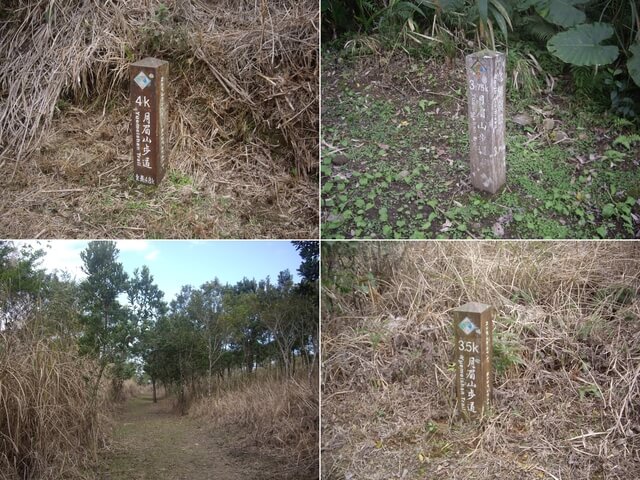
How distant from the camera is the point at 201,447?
15.3ft

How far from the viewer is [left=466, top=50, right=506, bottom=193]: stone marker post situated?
13.4ft

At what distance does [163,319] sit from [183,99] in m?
1.82

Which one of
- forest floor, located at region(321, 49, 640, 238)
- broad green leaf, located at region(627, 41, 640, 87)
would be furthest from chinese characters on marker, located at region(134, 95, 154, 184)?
broad green leaf, located at region(627, 41, 640, 87)

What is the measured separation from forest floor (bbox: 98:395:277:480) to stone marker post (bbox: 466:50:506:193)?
2634 mm

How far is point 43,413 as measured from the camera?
4102mm

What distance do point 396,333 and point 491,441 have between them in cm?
106

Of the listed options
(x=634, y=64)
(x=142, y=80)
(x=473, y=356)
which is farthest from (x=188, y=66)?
(x=634, y=64)

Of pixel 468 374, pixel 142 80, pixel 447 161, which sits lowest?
pixel 468 374

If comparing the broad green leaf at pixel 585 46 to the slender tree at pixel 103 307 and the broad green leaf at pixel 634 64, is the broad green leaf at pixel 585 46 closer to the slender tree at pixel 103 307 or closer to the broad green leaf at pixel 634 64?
the broad green leaf at pixel 634 64

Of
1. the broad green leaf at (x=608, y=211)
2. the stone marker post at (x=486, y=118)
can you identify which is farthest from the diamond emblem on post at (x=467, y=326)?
the broad green leaf at (x=608, y=211)

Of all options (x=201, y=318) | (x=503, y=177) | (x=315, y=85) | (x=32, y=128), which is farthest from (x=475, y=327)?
(x=32, y=128)

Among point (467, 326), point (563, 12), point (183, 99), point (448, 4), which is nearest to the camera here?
point (467, 326)

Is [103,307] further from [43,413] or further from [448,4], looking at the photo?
[448,4]

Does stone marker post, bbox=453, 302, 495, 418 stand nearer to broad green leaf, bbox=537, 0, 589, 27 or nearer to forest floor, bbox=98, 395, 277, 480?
forest floor, bbox=98, 395, 277, 480
